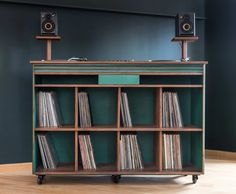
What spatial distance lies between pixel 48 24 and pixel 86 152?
1162mm

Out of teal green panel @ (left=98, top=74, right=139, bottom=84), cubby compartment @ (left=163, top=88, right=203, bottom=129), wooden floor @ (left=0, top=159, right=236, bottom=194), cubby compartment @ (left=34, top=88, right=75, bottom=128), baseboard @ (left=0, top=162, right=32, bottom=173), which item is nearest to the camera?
wooden floor @ (left=0, top=159, right=236, bottom=194)

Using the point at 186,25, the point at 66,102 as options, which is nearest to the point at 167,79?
the point at 186,25

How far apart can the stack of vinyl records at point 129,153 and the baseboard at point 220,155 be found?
4.86 ft

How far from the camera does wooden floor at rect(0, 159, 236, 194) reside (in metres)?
3.04

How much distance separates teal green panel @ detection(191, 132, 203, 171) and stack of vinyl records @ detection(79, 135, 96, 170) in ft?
3.01

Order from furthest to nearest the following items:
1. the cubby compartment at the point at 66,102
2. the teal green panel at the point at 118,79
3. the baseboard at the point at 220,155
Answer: the baseboard at the point at 220,155, the cubby compartment at the point at 66,102, the teal green panel at the point at 118,79

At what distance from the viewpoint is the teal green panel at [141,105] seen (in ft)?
11.7

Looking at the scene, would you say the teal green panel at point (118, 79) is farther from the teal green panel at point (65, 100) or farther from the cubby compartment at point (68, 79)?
the teal green panel at point (65, 100)

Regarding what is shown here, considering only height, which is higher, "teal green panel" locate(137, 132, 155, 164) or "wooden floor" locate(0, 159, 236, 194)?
"teal green panel" locate(137, 132, 155, 164)

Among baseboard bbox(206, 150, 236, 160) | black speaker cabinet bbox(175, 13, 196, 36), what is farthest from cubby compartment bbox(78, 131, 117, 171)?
baseboard bbox(206, 150, 236, 160)

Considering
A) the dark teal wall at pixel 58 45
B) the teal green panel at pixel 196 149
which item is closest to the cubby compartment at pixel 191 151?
the teal green panel at pixel 196 149

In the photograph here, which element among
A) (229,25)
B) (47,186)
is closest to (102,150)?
(47,186)

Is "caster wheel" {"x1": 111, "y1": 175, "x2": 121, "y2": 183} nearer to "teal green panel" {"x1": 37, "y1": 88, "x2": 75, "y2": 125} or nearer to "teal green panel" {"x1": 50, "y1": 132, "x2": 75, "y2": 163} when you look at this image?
"teal green panel" {"x1": 50, "y1": 132, "x2": 75, "y2": 163}

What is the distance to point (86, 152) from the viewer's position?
10.8 feet
